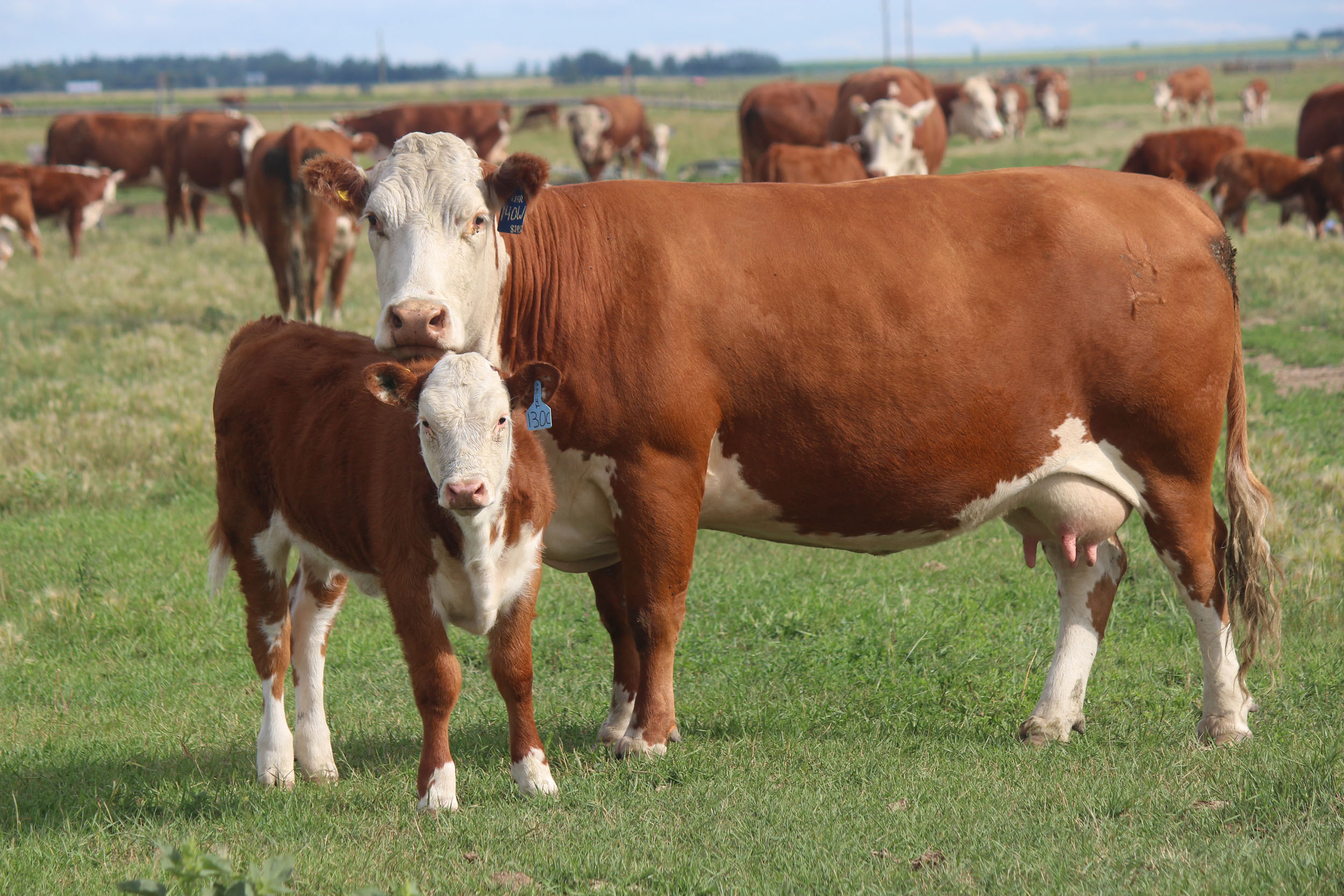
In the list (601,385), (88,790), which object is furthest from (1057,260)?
(88,790)

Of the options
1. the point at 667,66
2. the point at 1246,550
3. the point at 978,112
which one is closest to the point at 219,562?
the point at 1246,550

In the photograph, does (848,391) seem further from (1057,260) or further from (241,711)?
(241,711)

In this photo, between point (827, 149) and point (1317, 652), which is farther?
point (827, 149)

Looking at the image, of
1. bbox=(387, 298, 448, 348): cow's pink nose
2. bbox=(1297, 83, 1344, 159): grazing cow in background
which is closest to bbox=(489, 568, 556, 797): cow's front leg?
bbox=(387, 298, 448, 348): cow's pink nose

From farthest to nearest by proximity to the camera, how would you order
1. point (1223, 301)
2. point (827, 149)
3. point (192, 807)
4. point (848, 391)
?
point (827, 149) → point (1223, 301) → point (848, 391) → point (192, 807)

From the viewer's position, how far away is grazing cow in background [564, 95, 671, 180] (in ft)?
96.0

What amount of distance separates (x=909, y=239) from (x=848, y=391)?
0.68m

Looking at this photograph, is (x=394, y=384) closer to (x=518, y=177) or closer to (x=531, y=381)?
(x=531, y=381)

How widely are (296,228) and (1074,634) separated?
11.0 meters

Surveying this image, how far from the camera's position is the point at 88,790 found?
4.90 metres

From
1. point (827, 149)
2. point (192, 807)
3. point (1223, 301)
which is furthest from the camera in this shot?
point (827, 149)

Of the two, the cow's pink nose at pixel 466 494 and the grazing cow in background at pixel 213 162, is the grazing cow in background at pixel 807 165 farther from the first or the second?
the grazing cow in background at pixel 213 162

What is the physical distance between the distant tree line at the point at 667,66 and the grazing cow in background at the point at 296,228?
136 metres

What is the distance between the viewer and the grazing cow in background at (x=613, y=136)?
96.0 feet
